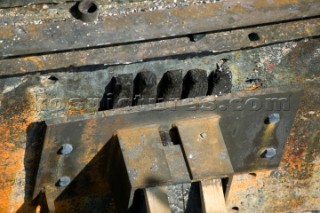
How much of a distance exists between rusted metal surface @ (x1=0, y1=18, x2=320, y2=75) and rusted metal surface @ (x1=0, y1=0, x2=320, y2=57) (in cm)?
5

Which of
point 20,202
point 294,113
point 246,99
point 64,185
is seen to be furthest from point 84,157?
point 294,113

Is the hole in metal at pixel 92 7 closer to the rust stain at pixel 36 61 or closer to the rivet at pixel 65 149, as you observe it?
the rust stain at pixel 36 61

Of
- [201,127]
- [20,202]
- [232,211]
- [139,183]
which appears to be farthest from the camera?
[232,211]

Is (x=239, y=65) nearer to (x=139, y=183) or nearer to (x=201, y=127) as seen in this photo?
(x=201, y=127)

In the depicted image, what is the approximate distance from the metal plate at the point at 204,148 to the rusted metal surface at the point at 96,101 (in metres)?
0.24

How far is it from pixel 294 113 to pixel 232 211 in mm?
891

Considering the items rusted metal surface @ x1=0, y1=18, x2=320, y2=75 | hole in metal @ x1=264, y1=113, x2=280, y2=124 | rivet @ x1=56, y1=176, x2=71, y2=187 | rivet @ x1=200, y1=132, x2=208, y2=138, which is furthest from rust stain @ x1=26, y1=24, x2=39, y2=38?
hole in metal @ x1=264, y1=113, x2=280, y2=124

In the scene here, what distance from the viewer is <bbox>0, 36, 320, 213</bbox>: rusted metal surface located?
3178 millimetres

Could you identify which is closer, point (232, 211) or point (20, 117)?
point (20, 117)

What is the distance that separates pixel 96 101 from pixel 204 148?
582mm

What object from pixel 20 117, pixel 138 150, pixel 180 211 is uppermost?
pixel 20 117

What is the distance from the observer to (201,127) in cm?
335

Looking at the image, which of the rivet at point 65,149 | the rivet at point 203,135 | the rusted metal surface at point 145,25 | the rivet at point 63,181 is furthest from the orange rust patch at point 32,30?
the rivet at point 203,135

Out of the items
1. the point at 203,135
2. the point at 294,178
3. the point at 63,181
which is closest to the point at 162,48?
the point at 203,135
